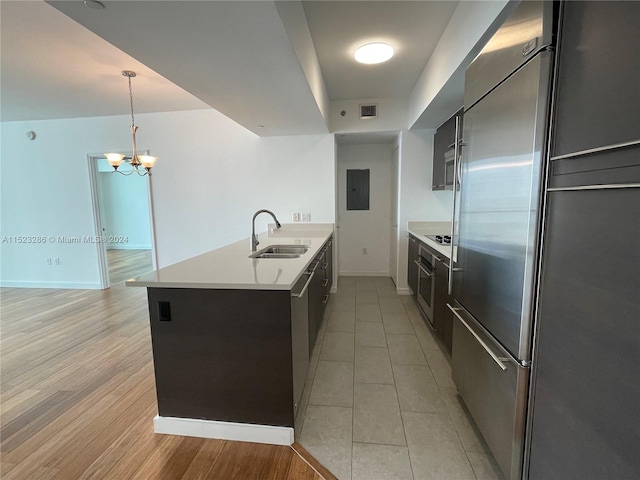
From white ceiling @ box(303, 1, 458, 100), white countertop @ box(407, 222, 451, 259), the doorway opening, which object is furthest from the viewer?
the doorway opening

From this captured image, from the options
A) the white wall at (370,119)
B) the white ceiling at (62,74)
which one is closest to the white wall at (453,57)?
the white wall at (370,119)

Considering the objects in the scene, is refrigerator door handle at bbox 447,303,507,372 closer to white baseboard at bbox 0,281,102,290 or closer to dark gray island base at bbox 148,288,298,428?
dark gray island base at bbox 148,288,298,428

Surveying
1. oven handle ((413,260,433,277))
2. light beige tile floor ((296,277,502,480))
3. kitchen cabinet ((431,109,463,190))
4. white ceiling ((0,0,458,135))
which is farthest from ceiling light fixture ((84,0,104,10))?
oven handle ((413,260,433,277))

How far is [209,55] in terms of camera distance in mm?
1816

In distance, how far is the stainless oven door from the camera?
2.76 metres

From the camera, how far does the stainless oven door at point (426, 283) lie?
2.76m

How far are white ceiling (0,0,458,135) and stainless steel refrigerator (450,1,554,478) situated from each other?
107 cm

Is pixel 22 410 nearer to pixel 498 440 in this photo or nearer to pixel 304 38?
pixel 498 440

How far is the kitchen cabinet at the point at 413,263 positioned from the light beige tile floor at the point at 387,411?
1.97 ft

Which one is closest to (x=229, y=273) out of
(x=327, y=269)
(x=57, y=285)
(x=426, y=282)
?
(x=327, y=269)

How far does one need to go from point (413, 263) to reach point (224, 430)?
8.95 feet

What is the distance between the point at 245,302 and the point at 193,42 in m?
1.49

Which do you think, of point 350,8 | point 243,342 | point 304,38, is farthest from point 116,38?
point 243,342

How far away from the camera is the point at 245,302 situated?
1.54m
